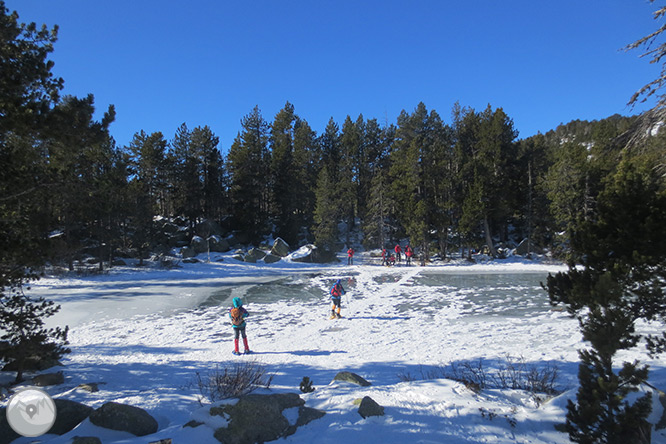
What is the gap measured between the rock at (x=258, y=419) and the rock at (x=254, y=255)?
28.2m

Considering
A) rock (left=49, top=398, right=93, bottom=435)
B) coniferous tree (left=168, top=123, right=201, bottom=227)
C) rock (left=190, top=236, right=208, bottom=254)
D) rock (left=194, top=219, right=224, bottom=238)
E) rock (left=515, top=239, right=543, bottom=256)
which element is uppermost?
coniferous tree (left=168, top=123, right=201, bottom=227)

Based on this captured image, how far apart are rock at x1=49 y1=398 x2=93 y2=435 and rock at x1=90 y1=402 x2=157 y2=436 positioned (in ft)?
1.88

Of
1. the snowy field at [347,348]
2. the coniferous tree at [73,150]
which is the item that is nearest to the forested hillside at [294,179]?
the coniferous tree at [73,150]

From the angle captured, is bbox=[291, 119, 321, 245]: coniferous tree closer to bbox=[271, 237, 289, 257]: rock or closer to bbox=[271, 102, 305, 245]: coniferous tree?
bbox=[271, 102, 305, 245]: coniferous tree

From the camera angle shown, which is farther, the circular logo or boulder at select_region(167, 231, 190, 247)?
boulder at select_region(167, 231, 190, 247)

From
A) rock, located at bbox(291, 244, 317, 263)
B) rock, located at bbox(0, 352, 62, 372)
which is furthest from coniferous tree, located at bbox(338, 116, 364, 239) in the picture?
rock, located at bbox(0, 352, 62, 372)

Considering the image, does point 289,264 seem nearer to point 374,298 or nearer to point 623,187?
point 374,298

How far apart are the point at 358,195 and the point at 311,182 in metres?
6.79

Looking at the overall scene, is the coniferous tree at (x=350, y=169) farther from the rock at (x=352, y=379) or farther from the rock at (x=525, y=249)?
the rock at (x=352, y=379)

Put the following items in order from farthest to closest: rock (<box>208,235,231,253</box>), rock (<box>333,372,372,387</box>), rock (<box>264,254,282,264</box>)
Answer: rock (<box>208,235,231,253</box>) < rock (<box>264,254,282,264</box>) < rock (<box>333,372,372,387</box>)

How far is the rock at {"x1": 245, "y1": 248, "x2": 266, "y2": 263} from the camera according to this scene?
31.5m

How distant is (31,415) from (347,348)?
6.48m

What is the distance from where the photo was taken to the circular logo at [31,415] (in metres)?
3.84

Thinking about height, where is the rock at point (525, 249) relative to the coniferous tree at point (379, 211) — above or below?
below
